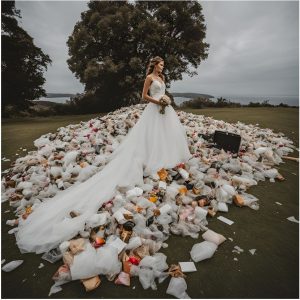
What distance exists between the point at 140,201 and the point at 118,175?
0.58 meters

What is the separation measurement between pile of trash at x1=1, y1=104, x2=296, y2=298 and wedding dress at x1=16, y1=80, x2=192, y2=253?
118 millimetres

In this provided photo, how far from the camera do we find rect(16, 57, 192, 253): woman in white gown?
274 cm

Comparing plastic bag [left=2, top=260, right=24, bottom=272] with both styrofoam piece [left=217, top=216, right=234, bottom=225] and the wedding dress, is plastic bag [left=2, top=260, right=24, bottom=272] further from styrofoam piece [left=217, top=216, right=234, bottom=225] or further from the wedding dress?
styrofoam piece [left=217, top=216, right=234, bottom=225]

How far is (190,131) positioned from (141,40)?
10.6 m

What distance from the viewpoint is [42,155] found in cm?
550

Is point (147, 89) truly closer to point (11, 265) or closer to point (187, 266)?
point (187, 266)

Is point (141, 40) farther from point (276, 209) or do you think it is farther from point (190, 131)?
point (276, 209)

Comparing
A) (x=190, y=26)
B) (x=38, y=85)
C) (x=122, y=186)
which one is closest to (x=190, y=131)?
(x=122, y=186)

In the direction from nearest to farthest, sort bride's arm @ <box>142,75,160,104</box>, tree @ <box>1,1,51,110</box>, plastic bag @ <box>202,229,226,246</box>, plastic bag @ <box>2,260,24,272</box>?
plastic bag @ <box>2,260,24,272</box> → plastic bag @ <box>202,229,226,246</box> → bride's arm @ <box>142,75,160,104</box> → tree @ <box>1,1,51,110</box>

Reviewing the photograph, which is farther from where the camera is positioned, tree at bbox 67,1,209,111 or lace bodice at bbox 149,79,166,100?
tree at bbox 67,1,209,111

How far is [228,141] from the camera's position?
5629 millimetres

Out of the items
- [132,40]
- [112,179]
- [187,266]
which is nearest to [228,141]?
[112,179]

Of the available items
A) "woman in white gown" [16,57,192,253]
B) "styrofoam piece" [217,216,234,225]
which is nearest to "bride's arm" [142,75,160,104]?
"woman in white gown" [16,57,192,253]

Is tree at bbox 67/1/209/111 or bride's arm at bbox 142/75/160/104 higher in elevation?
tree at bbox 67/1/209/111
